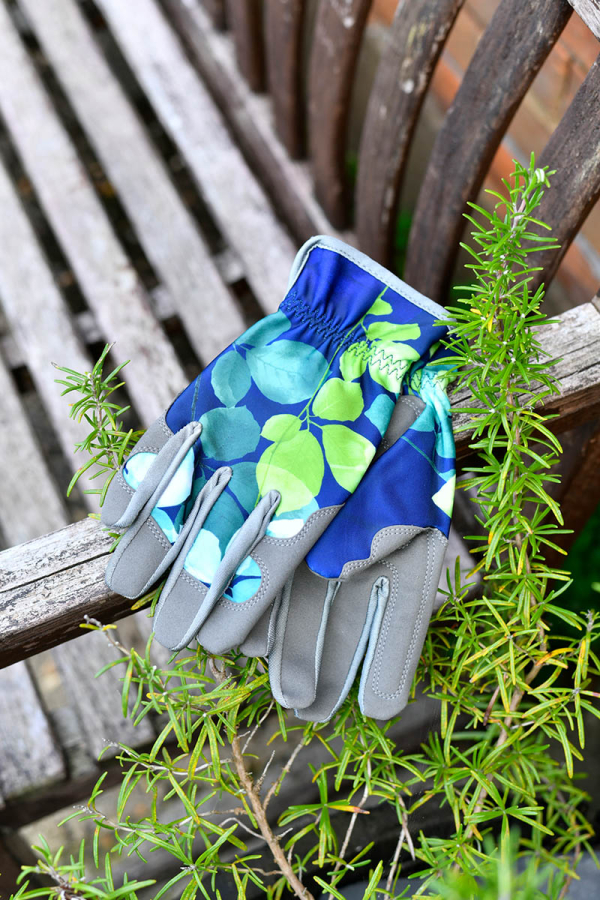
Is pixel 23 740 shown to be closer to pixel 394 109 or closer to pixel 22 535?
pixel 22 535

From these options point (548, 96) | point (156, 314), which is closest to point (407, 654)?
point (156, 314)

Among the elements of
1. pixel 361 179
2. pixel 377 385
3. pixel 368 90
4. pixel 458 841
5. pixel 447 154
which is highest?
pixel 368 90

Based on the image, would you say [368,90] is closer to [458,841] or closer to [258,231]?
[258,231]

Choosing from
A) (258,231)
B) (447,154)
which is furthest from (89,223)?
(447,154)

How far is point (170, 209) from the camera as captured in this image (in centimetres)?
166

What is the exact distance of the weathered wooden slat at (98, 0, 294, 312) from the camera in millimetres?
1589

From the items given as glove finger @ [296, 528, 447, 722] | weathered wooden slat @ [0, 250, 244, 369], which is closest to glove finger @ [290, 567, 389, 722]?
glove finger @ [296, 528, 447, 722]

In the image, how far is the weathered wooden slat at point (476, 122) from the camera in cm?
96

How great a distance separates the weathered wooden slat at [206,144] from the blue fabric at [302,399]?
59 cm

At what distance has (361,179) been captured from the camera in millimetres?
1426

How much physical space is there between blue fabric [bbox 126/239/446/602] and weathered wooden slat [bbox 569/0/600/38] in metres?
0.37

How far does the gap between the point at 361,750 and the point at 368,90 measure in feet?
6.00

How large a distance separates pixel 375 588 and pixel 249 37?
133 cm

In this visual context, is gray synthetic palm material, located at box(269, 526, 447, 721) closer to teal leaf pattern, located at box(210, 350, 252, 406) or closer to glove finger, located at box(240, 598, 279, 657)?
glove finger, located at box(240, 598, 279, 657)
